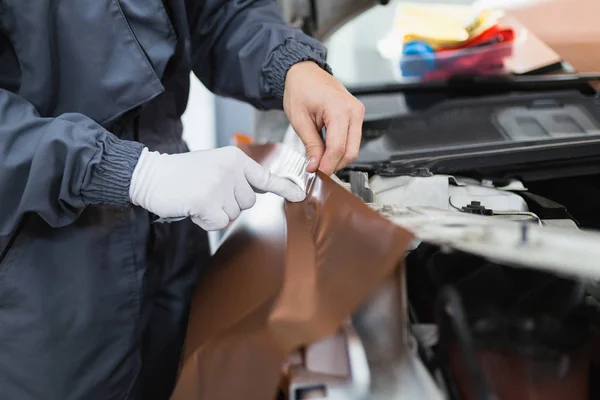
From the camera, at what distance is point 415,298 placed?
56cm

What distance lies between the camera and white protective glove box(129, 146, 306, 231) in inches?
24.1

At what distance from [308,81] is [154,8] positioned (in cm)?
22

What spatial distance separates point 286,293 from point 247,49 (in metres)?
0.51

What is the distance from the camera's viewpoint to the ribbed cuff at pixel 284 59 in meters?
0.81

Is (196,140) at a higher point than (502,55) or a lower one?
lower

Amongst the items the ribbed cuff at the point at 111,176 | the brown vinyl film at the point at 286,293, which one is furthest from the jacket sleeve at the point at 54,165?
the brown vinyl film at the point at 286,293

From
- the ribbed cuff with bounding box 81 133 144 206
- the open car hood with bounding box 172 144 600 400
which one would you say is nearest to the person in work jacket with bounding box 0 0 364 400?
the ribbed cuff with bounding box 81 133 144 206

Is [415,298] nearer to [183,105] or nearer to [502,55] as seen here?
[183,105]

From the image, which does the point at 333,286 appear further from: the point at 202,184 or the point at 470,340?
the point at 202,184

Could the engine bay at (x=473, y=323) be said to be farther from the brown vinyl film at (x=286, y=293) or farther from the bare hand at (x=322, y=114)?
the bare hand at (x=322, y=114)

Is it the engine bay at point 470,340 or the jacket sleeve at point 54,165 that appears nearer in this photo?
the engine bay at point 470,340

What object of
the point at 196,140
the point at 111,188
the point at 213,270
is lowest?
the point at 196,140

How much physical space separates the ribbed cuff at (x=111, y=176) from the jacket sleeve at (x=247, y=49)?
11.3 inches

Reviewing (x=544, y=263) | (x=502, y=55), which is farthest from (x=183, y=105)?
(x=502, y=55)
